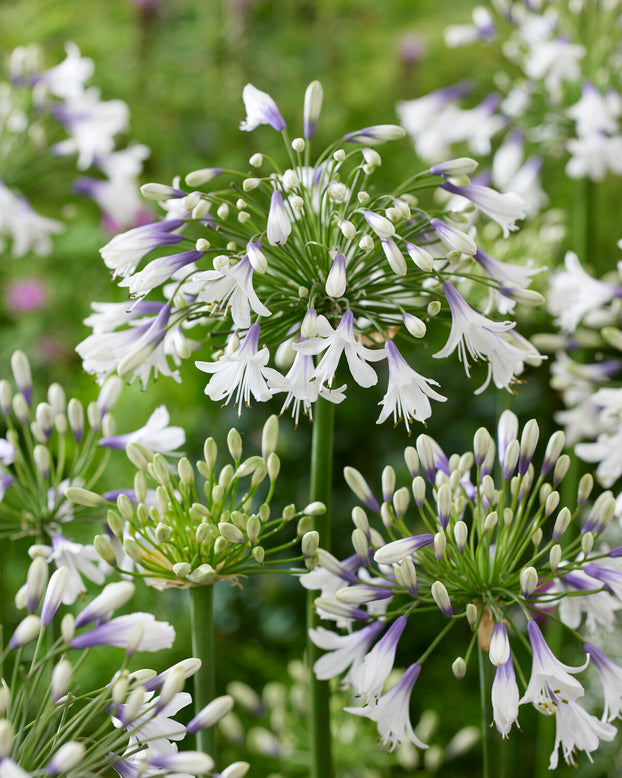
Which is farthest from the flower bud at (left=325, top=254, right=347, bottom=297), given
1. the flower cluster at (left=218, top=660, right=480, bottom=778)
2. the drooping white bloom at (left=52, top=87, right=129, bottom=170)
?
the drooping white bloom at (left=52, top=87, right=129, bottom=170)

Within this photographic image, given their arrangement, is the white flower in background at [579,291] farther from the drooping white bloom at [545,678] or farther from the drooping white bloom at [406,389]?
the drooping white bloom at [545,678]

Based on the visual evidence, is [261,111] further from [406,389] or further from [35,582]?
[35,582]

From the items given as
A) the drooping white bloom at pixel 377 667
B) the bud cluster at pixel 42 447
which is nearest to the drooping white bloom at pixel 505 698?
the drooping white bloom at pixel 377 667

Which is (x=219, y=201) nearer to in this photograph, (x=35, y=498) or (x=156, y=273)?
(x=156, y=273)

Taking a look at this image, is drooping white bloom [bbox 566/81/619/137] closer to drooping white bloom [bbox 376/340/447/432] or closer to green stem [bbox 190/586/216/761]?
drooping white bloom [bbox 376/340/447/432]

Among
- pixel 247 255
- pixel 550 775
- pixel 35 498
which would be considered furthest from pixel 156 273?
pixel 550 775

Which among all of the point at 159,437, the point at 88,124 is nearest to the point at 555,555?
the point at 159,437
